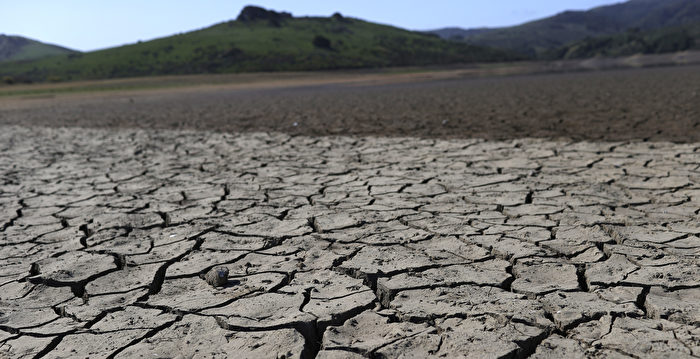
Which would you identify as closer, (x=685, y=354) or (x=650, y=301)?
(x=685, y=354)

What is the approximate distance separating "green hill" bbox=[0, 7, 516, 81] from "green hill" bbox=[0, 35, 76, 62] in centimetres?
3887

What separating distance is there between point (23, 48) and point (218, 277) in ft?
320

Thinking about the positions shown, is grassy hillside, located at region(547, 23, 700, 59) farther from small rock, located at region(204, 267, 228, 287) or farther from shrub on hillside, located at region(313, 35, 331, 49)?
small rock, located at region(204, 267, 228, 287)

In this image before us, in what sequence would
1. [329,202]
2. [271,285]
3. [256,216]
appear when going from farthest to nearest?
[329,202]
[256,216]
[271,285]

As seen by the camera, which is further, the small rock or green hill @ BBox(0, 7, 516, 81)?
green hill @ BBox(0, 7, 516, 81)

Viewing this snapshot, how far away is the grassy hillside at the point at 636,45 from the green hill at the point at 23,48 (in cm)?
6641

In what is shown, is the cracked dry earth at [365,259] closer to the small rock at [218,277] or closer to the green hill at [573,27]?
the small rock at [218,277]

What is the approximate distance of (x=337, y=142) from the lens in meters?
6.30

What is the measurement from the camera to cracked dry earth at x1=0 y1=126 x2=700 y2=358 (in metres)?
1.84

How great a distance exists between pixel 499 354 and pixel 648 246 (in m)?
1.23

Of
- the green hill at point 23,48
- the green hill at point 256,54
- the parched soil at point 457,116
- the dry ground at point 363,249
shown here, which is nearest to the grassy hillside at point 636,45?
the green hill at point 256,54

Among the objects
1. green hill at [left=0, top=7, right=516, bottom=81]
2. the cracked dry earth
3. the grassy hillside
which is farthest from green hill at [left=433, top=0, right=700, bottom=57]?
the cracked dry earth

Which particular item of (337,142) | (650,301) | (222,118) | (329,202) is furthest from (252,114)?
(650,301)

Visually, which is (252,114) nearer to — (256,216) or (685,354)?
(256,216)
